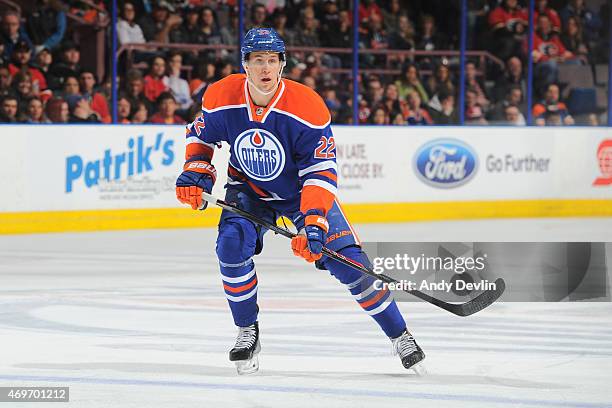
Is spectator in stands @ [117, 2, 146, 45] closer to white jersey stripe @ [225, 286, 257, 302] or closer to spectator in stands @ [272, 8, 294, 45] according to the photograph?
spectator in stands @ [272, 8, 294, 45]

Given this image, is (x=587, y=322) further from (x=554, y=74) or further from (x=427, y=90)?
(x=554, y=74)

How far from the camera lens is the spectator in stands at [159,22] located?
39.4 feet

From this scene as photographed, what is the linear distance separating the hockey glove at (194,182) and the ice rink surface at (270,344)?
644 mm

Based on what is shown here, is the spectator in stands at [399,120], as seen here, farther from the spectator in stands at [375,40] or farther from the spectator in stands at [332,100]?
the spectator in stands at [375,40]

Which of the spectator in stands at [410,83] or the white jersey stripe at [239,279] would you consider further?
the spectator in stands at [410,83]

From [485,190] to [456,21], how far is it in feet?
6.55

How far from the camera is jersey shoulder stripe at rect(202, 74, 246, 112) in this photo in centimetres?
480

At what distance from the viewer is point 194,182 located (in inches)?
192

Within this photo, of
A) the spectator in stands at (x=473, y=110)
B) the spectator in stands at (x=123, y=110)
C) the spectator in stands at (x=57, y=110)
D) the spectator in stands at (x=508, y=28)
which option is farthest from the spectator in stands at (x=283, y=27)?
the spectator in stands at (x=57, y=110)

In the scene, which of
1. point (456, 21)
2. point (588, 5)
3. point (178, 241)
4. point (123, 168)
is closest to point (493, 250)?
point (178, 241)

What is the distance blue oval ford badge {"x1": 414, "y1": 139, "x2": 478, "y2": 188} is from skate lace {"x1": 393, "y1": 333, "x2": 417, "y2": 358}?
785 centimetres

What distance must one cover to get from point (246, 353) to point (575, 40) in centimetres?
1070

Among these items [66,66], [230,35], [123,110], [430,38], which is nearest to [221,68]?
[230,35]

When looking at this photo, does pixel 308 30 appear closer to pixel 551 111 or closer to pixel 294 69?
pixel 294 69
